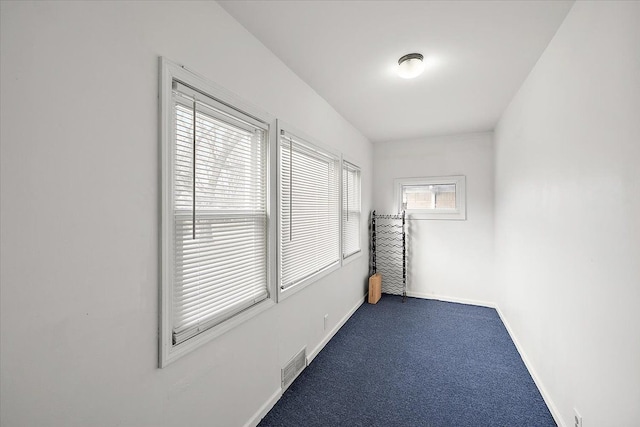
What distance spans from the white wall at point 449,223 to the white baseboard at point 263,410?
3.15 meters

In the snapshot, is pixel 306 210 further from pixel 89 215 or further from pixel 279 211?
pixel 89 215

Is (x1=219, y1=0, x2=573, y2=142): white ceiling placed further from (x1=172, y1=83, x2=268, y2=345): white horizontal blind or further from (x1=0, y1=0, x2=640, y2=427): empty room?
(x1=172, y1=83, x2=268, y2=345): white horizontal blind

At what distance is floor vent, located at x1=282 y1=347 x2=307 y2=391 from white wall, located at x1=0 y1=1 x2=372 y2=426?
2.37 ft

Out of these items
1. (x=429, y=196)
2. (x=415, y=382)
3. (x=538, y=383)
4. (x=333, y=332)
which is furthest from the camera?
(x=429, y=196)

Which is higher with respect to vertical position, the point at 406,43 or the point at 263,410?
the point at 406,43

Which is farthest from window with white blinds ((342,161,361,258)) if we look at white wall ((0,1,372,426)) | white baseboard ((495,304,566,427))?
white wall ((0,1,372,426))

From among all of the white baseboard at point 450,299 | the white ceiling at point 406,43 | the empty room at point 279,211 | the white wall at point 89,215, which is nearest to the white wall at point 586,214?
the empty room at point 279,211

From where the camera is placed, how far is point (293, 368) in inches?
93.6

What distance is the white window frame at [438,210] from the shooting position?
14.5ft

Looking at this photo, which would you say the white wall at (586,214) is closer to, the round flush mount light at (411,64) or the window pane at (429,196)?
the round flush mount light at (411,64)

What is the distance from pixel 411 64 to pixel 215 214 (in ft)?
5.92

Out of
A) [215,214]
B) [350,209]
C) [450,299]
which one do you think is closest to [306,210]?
[215,214]

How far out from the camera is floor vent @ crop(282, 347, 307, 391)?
2.25 meters

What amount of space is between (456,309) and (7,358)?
176 inches
